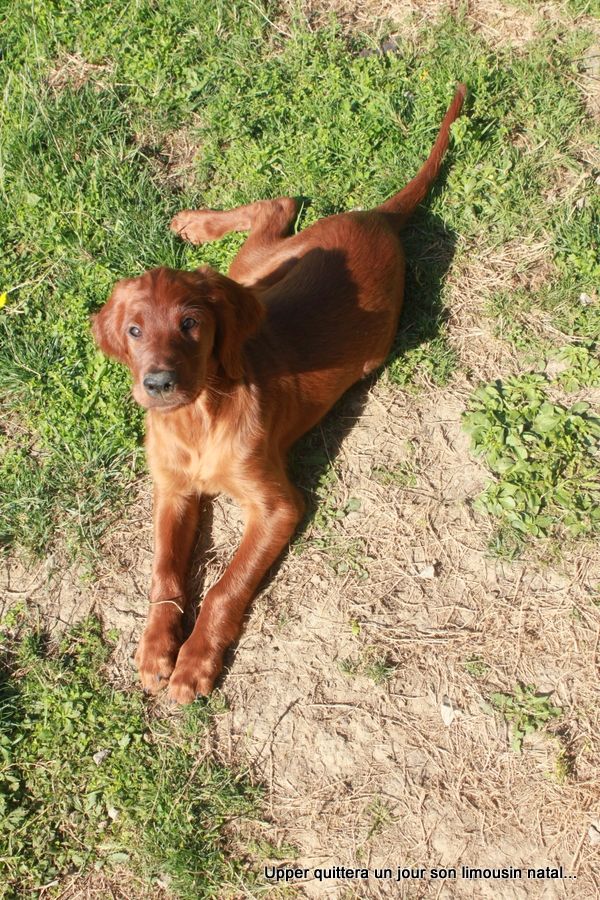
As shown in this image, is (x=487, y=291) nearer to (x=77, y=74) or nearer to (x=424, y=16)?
(x=424, y=16)

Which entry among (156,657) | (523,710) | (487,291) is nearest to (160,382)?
(156,657)

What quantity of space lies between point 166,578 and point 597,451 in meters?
2.11

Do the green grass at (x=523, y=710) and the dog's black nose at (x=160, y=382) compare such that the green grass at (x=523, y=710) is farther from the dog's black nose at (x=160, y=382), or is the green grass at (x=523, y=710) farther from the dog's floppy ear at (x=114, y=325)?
the dog's floppy ear at (x=114, y=325)

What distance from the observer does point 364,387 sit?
4207mm

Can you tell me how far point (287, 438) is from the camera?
381 centimetres

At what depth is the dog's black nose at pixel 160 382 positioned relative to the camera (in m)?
2.84

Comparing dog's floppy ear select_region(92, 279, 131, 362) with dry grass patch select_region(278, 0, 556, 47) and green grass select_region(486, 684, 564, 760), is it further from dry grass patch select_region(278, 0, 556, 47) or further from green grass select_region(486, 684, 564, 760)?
dry grass patch select_region(278, 0, 556, 47)

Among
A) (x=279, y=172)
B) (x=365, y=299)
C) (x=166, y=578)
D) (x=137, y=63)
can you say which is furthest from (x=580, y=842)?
(x=137, y=63)

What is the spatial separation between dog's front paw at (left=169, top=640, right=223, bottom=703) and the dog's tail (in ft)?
8.15

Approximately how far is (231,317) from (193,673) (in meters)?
1.48

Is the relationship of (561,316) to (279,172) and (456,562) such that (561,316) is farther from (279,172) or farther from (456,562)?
(279,172)

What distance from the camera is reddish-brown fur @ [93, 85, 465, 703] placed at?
3.01 metres

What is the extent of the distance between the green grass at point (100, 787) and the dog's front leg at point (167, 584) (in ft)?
0.50

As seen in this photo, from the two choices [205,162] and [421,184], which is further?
[205,162]
